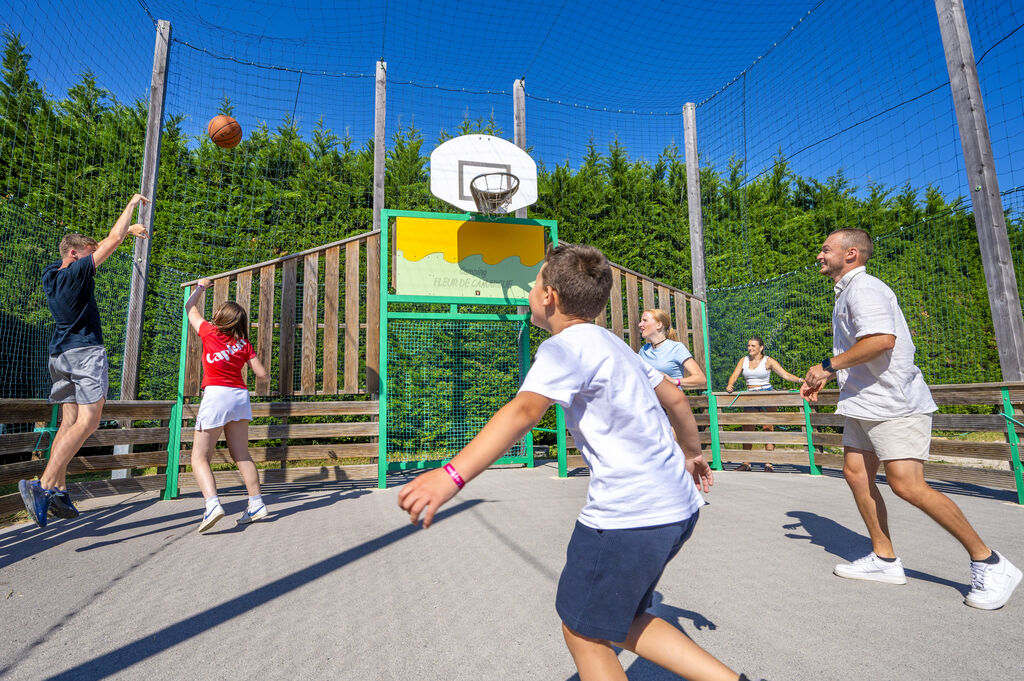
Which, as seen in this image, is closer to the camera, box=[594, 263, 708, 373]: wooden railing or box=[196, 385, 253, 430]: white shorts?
box=[196, 385, 253, 430]: white shorts

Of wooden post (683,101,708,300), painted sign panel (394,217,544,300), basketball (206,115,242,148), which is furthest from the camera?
wooden post (683,101,708,300)

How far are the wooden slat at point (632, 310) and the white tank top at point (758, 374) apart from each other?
158cm

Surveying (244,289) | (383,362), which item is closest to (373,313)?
(383,362)

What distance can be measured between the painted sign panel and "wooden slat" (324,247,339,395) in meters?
0.67

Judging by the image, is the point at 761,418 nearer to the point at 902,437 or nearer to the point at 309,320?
the point at 902,437

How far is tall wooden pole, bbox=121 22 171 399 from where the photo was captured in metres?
5.61

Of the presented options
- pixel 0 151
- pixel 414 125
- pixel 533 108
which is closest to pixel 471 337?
pixel 533 108

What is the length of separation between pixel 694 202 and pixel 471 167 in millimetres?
3428

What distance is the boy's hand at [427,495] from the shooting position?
1.16 metres

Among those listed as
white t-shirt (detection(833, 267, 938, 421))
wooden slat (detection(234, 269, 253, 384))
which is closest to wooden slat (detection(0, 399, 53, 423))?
wooden slat (detection(234, 269, 253, 384))

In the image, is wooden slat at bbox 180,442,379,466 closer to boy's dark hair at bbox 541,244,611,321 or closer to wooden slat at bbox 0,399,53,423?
wooden slat at bbox 0,399,53,423

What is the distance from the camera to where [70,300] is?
12.4 feet

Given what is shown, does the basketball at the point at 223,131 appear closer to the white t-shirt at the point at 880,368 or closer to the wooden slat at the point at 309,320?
the wooden slat at the point at 309,320

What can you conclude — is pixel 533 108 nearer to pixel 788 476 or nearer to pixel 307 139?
pixel 307 139
